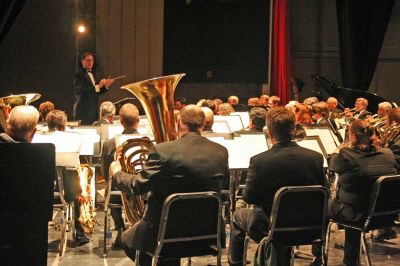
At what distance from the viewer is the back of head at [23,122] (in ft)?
16.0

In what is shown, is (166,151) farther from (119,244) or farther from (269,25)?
(269,25)

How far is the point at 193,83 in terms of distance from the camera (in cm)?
1442

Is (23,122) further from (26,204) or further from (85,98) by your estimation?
(85,98)

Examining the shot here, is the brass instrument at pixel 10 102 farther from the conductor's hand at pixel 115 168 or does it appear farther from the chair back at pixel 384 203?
the chair back at pixel 384 203

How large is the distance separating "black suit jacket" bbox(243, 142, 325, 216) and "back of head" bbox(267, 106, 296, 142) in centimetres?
5

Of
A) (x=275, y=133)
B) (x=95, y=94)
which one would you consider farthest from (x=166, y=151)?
(x=95, y=94)

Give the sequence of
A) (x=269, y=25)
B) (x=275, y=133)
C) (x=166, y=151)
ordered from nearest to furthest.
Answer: (x=166, y=151), (x=275, y=133), (x=269, y=25)

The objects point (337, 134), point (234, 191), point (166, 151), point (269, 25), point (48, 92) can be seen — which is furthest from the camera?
point (269, 25)

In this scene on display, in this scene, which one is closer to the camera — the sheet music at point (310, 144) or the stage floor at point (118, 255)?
the stage floor at point (118, 255)

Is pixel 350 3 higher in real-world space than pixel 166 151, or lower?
higher

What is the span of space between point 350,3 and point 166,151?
10062mm

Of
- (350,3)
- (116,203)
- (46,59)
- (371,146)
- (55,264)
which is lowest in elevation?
(55,264)

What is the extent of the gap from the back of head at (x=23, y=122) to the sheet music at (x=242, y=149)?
165 centimetres

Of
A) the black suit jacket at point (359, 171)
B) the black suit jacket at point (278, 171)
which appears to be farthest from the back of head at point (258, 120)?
the black suit jacket at point (278, 171)
